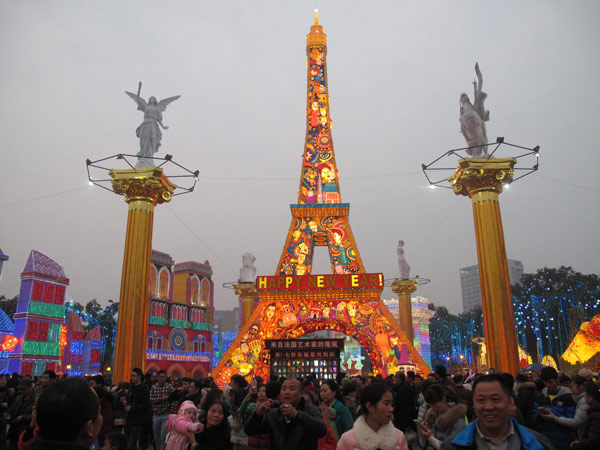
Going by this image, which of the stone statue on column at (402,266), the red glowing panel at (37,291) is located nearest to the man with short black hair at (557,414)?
the stone statue on column at (402,266)

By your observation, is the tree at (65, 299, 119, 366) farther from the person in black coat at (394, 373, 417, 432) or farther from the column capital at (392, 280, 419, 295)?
the person in black coat at (394, 373, 417, 432)

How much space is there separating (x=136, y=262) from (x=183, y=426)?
38.2 ft

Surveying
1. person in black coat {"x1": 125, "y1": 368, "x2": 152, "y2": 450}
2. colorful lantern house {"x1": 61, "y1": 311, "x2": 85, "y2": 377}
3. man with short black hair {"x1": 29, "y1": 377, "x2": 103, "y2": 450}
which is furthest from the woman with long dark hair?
colorful lantern house {"x1": 61, "y1": 311, "x2": 85, "y2": 377}

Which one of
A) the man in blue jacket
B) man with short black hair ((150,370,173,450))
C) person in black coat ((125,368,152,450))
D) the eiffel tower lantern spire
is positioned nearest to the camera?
the man in blue jacket

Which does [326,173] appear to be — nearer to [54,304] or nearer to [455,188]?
[455,188]

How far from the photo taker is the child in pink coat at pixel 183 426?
5059 mm

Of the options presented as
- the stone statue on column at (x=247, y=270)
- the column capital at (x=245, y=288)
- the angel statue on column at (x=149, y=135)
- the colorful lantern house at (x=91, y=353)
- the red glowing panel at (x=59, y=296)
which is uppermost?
the angel statue on column at (x=149, y=135)

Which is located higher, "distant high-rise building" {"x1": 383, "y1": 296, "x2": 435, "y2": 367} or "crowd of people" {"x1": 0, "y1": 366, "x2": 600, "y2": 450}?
"distant high-rise building" {"x1": 383, "y1": 296, "x2": 435, "y2": 367}

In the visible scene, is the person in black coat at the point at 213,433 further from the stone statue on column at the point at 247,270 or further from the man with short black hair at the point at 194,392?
the stone statue on column at the point at 247,270

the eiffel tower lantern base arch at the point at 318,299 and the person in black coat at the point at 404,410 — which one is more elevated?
the eiffel tower lantern base arch at the point at 318,299

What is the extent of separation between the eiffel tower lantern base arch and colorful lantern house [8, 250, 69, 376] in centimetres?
1276

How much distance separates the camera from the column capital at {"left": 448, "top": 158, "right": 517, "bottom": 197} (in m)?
16.6

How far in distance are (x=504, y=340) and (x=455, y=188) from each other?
5.42 m

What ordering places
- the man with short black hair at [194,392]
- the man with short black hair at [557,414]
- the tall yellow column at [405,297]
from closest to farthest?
the man with short black hair at [557,414]
the man with short black hair at [194,392]
the tall yellow column at [405,297]
